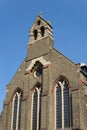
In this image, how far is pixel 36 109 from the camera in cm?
3266

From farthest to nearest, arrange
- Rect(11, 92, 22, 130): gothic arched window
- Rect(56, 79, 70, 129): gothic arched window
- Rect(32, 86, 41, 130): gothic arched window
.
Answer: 1. Rect(11, 92, 22, 130): gothic arched window
2. Rect(32, 86, 41, 130): gothic arched window
3. Rect(56, 79, 70, 129): gothic arched window

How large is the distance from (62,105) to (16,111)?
23.0 ft

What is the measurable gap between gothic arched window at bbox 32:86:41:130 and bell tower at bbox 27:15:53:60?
15.7ft

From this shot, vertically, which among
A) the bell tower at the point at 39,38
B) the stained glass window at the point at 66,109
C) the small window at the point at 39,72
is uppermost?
the bell tower at the point at 39,38

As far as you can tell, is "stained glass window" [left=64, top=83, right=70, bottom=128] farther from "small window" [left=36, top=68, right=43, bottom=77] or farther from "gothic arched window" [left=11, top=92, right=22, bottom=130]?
"gothic arched window" [left=11, top=92, right=22, bottom=130]

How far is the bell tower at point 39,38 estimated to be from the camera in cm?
3525

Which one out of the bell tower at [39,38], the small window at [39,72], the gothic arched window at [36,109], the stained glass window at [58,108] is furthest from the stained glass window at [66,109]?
the bell tower at [39,38]

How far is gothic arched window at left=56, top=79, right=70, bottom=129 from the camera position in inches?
1161

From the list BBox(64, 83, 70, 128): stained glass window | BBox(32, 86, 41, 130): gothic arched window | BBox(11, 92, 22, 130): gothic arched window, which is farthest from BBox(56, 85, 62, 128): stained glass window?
BBox(11, 92, 22, 130): gothic arched window

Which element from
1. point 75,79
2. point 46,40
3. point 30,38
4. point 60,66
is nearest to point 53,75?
point 60,66

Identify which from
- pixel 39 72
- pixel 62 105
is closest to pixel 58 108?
pixel 62 105

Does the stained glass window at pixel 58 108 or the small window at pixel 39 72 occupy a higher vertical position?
the small window at pixel 39 72

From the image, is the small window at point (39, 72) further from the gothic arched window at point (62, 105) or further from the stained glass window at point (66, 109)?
the stained glass window at point (66, 109)

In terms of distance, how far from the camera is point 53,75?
32.3 meters
